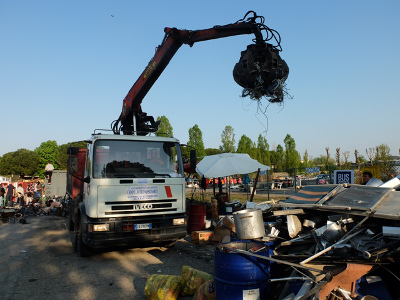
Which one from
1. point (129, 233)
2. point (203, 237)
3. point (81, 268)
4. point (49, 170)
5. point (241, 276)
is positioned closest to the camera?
point (241, 276)

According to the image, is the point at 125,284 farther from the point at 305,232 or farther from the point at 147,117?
the point at 147,117

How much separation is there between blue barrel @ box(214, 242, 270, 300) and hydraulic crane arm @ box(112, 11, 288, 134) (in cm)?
436

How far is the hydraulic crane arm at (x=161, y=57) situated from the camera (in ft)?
24.6

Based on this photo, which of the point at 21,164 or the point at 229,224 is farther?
the point at 21,164

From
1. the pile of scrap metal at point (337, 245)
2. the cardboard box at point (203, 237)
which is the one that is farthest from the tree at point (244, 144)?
the pile of scrap metal at point (337, 245)

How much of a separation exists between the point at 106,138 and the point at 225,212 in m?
6.51

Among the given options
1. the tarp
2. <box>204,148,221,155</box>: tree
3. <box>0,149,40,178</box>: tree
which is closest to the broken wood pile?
the tarp

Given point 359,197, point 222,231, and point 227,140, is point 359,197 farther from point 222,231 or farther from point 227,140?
point 227,140

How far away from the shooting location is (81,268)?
22.3ft

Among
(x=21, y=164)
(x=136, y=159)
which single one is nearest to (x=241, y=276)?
(x=136, y=159)

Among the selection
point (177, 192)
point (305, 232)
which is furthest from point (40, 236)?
point (305, 232)

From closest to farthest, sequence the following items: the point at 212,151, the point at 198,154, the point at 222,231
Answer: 1. the point at 222,231
2. the point at 198,154
3. the point at 212,151

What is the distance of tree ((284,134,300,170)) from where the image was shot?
57.3 m

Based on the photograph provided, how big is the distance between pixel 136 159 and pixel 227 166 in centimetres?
570
